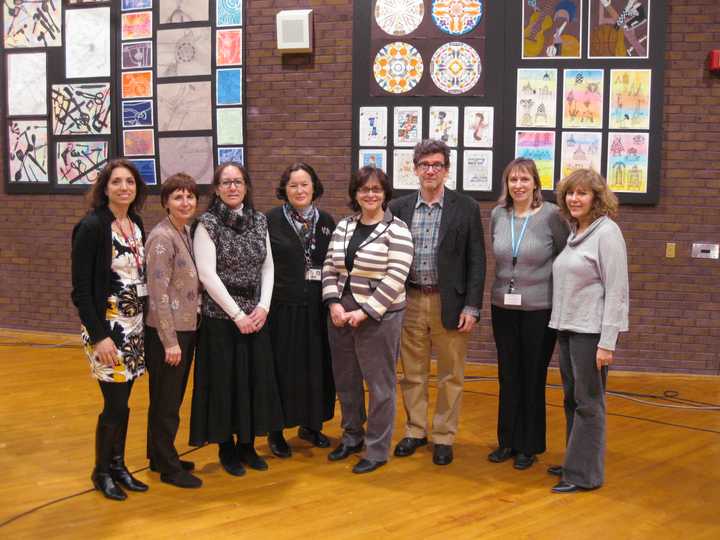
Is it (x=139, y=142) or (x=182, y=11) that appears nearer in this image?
(x=182, y=11)

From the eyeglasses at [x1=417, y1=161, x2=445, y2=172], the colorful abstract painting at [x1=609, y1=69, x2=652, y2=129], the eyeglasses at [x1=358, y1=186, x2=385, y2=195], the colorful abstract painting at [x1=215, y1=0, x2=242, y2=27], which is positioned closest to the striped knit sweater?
the eyeglasses at [x1=358, y1=186, x2=385, y2=195]

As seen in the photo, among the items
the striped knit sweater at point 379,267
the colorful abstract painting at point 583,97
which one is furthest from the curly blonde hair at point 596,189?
the colorful abstract painting at point 583,97

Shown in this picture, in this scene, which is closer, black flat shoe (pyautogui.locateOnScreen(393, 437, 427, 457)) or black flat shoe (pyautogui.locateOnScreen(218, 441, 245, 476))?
black flat shoe (pyautogui.locateOnScreen(218, 441, 245, 476))

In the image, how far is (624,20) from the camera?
200 inches

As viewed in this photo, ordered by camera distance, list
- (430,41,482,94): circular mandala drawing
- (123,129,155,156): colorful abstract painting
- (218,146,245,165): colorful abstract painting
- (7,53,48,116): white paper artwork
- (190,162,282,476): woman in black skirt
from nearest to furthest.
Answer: (190,162,282,476): woman in black skirt
(430,41,482,94): circular mandala drawing
(218,146,245,165): colorful abstract painting
(123,129,155,156): colorful abstract painting
(7,53,48,116): white paper artwork

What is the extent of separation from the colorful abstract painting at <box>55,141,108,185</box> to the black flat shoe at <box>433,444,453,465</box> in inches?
165

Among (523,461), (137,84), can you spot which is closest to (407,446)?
(523,461)

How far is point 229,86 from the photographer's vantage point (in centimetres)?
572

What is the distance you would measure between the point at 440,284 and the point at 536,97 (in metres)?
2.52

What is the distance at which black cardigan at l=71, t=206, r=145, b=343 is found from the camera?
8.95 feet

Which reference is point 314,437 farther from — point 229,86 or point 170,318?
point 229,86

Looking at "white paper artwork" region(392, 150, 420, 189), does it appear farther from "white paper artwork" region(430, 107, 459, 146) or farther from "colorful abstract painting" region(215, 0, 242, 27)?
"colorful abstract painting" region(215, 0, 242, 27)

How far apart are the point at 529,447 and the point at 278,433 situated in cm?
123

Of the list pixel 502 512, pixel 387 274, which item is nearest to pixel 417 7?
pixel 387 274
